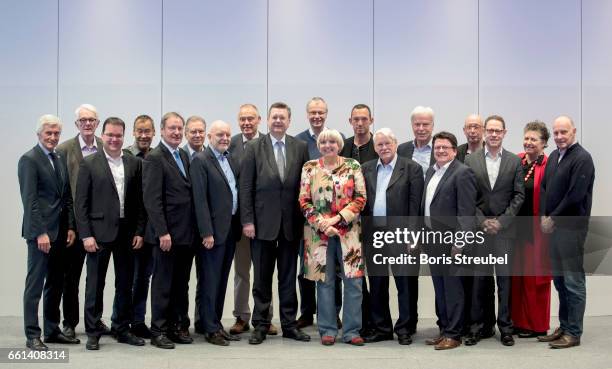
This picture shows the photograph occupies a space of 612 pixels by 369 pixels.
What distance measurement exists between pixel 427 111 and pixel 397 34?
180 centimetres

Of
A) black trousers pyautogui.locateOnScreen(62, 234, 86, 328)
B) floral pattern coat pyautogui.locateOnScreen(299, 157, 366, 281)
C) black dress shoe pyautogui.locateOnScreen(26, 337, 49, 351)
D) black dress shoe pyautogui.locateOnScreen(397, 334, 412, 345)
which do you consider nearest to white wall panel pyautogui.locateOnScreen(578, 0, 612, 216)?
black dress shoe pyautogui.locateOnScreen(397, 334, 412, 345)

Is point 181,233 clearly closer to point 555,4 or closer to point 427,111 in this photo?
point 427,111

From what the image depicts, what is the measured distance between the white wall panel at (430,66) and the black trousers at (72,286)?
3007mm

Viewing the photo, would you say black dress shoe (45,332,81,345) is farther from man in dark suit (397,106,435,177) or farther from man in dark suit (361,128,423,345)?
man in dark suit (397,106,435,177)

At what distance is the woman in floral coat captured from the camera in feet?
16.1

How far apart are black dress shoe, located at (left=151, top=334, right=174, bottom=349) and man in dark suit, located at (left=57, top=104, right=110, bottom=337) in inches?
21.1

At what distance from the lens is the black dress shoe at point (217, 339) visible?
16.4ft

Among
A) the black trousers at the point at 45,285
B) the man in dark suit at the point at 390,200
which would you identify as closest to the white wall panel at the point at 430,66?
the man in dark suit at the point at 390,200

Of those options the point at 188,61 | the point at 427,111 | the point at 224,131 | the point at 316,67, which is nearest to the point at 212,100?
the point at 188,61

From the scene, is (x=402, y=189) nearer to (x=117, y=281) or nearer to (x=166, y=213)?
(x=166, y=213)

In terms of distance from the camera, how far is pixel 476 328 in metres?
5.11

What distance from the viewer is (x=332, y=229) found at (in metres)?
4.85

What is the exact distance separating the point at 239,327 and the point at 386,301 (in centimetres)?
115

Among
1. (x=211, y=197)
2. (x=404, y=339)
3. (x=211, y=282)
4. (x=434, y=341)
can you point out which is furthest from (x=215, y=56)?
(x=434, y=341)
